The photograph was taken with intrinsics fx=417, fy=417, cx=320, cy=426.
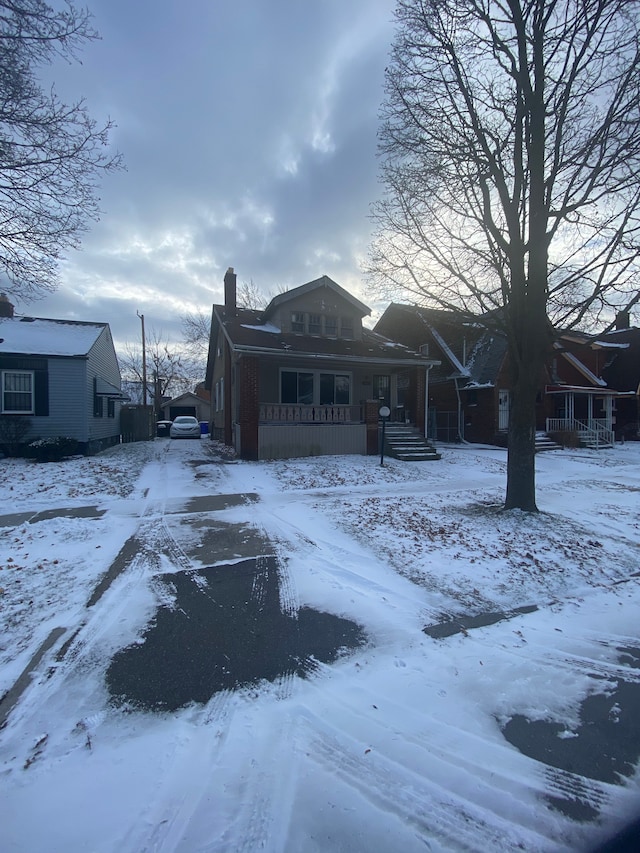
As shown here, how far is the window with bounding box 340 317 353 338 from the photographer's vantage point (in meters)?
17.6

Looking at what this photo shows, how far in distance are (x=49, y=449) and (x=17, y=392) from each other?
2843mm

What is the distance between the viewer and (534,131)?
7309mm

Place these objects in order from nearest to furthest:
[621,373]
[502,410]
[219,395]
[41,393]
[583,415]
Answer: [41,393]
[502,410]
[219,395]
[583,415]
[621,373]

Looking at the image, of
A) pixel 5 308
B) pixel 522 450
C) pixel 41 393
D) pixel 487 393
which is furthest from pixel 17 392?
pixel 487 393

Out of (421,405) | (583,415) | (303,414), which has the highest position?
(421,405)

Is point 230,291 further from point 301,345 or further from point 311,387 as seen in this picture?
point 311,387

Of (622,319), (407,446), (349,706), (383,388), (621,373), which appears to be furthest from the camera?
(621,373)

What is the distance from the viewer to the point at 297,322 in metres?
16.9

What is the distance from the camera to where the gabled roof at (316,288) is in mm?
16469

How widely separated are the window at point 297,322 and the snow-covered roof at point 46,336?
305 inches

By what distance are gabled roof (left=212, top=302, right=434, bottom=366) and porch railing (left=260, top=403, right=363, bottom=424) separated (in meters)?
1.78

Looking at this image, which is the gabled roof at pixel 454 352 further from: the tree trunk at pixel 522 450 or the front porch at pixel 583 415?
the tree trunk at pixel 522 450

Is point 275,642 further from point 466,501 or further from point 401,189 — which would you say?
point 401,189

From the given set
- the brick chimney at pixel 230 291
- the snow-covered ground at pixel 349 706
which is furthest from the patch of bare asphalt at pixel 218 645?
the brick chimney at pixel 230 291
